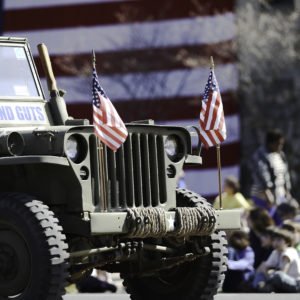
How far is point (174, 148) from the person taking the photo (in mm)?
11422

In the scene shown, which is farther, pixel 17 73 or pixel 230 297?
pixel 230 297

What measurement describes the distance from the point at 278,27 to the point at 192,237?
59.4ft

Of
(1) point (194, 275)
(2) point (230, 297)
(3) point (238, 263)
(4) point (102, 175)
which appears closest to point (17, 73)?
(4) point (102, 175)

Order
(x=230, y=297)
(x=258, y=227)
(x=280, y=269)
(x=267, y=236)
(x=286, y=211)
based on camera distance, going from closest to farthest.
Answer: (x=230, y=297) < (x=280, y=269) < (x=267, y=236) < (x=258, y=227) < (x=286, y=211)

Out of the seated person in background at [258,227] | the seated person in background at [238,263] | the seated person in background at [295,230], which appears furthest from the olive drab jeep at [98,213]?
the seated person in background at [258,227]

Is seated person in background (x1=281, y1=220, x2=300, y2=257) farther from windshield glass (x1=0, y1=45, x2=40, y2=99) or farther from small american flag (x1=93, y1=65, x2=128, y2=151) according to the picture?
small american flag (x1=93, y1=65, x2=128, y2=151)

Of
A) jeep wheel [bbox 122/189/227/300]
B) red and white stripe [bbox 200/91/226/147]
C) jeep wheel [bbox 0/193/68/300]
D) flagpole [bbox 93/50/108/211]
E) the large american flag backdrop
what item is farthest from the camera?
the large american flag backdrop

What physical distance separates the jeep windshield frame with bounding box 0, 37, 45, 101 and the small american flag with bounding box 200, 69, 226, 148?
140 centimetres

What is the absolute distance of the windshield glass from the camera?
11.9 metres

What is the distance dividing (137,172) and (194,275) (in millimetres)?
1098

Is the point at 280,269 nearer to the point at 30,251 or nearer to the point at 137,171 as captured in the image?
the point at 137,171

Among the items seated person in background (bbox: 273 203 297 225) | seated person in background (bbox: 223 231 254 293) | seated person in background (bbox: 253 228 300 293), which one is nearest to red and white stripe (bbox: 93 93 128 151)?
seated person in background (bbox: 253 228 300 293)

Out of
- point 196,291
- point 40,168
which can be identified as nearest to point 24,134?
point 40,168

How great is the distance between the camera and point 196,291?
11547 mm
